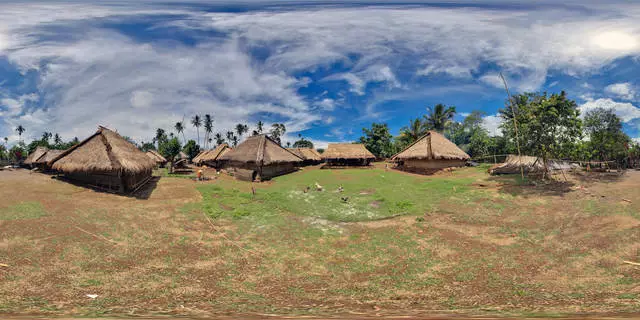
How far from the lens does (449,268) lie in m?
8.72

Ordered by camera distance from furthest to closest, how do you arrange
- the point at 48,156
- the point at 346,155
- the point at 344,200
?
the point at 346,155, the point at 48,156, the point at 344,200

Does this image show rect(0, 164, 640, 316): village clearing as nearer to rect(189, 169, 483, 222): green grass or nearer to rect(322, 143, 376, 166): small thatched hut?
rect(189, 169, 483, 222): green grass

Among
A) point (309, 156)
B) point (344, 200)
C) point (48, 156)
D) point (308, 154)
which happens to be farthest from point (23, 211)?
point (308, 154)

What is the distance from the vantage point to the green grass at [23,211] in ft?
35.1

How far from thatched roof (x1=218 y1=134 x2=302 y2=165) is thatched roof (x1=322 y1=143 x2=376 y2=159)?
8.09 metres

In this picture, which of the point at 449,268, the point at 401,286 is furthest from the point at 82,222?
the point at 449,268

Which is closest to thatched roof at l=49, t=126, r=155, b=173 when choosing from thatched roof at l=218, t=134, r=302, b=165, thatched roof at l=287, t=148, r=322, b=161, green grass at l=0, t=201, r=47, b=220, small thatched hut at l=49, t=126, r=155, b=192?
small thatched hut at l=49, t=126, r=155, b=192

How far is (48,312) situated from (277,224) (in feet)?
25.8

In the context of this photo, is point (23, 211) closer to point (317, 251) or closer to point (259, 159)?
point (317, 251)

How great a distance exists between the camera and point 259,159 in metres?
24.8

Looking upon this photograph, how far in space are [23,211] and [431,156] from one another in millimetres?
27439

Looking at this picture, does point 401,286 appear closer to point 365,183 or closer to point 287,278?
point 287,278

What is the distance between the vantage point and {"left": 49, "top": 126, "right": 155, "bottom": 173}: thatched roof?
15805 millimetres

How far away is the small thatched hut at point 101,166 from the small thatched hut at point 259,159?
8458 mm
